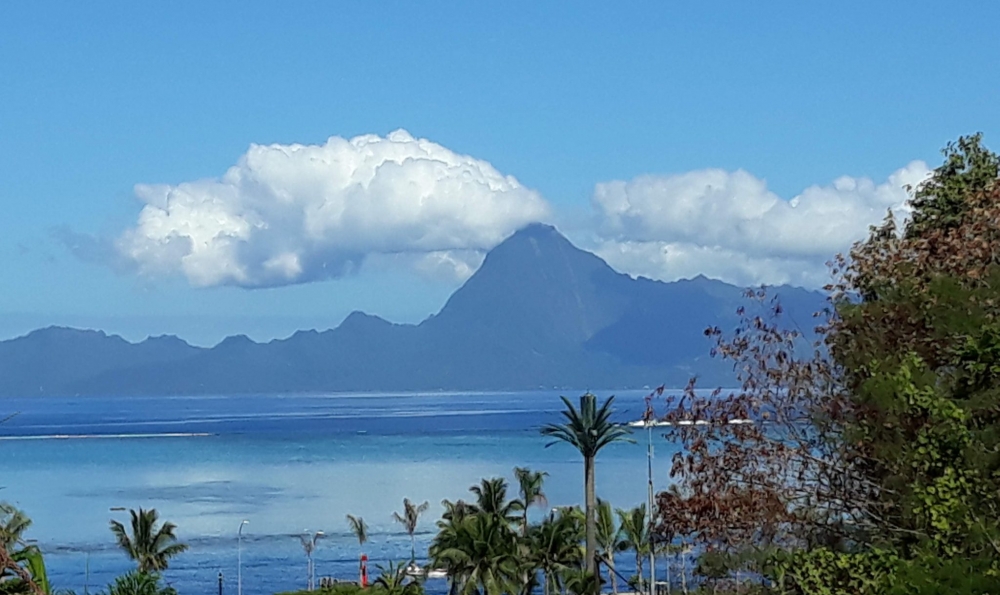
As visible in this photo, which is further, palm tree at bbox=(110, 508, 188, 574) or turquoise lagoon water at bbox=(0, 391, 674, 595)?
turquoise lagoon water at bbox=(0, 391, 674, 595)

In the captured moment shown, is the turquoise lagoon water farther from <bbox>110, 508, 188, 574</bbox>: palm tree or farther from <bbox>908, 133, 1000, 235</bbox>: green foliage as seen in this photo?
<bbox>908, 133, 1000, 235</bbox>: green foliage

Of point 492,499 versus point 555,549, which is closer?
point 555,549

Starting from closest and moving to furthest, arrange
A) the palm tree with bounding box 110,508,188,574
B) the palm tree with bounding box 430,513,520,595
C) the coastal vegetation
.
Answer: the coastal vegetation < the palm tree with bounding box 430,513,520,595 < the palm tree with bounding box 110,508,188,574

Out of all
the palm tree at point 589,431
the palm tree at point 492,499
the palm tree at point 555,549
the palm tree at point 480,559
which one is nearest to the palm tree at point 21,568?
the palm tree at point 589,431

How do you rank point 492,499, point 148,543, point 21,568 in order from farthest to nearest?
point 148,543, point 492,499, point 21,568

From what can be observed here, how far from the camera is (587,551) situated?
54562mm

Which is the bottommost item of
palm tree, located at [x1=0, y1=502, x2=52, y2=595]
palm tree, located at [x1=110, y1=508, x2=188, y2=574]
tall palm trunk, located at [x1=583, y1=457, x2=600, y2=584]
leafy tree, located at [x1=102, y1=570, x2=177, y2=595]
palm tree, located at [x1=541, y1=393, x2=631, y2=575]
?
palm tree, located at [x1=110, y1=508, x2=188, y2=574]

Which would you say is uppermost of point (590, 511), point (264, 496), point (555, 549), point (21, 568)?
point (21, 568)

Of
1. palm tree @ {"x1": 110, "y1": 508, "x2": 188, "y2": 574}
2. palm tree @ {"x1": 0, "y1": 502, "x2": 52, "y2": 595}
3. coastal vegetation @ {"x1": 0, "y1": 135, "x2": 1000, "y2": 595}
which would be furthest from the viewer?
palm tree @ {"x1": 110, "y1": 508, "x2": 188, "y2": 574}

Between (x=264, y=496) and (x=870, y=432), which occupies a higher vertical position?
(x=870, y=432)

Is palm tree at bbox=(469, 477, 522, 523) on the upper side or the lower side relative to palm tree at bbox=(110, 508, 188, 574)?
upper

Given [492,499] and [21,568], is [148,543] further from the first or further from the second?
[21,568]

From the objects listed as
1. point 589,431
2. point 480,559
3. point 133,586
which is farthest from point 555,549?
point 133,586

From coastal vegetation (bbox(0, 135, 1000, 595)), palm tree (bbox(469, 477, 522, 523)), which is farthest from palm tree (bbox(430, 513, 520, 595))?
coastal vegetation (bbox(0, 135, 1000, 595))
